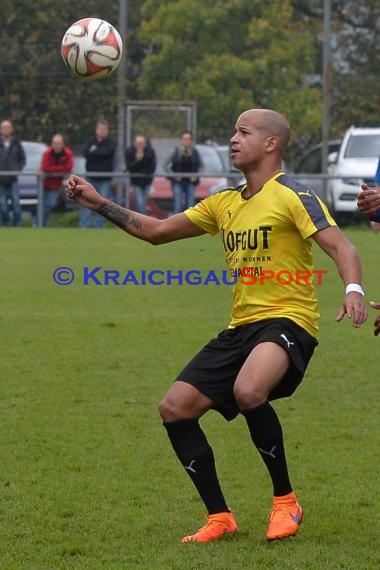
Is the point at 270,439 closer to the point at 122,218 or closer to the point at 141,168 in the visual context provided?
the point at 122,218

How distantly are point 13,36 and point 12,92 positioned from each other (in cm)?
123

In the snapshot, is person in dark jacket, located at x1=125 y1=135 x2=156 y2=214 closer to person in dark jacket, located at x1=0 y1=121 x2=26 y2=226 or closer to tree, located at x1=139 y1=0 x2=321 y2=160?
person in dark jacket, located at x1=0 y1=121 x2=26 y2=226

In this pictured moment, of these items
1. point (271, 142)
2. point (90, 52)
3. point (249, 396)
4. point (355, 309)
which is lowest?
point (249, 396)

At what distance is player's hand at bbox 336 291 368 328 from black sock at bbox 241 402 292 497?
540mm

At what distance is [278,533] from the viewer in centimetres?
557

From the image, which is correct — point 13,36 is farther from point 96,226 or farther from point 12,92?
point 96,226

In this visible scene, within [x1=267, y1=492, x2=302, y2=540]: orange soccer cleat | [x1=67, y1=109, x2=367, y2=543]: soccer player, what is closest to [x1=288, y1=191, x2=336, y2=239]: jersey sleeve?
[x1=67, y1=109, x2=367, y2=543]: soccer player

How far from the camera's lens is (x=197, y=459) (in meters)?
5.75

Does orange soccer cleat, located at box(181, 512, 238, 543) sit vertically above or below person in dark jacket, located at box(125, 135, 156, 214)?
above

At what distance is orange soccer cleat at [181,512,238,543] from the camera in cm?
561

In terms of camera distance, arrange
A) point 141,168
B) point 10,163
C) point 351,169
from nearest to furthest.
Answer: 1. point 141,168
2. point 10,163
3. point 351,169

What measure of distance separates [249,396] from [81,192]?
1.30 metres

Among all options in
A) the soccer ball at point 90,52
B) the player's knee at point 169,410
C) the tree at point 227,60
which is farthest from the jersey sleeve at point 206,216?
the tree at point 227,60

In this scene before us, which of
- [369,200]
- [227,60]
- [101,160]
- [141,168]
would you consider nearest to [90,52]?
[369,200]
